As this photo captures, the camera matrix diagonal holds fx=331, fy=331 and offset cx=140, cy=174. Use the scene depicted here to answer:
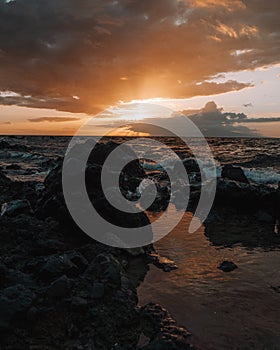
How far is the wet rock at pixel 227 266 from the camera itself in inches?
270

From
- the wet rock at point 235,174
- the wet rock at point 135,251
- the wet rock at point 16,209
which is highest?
the wet rock at point 235,174

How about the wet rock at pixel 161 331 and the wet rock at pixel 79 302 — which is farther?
the wet rock at pixel 79 302

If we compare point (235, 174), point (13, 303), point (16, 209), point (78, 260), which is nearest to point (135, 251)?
point (78, 260)

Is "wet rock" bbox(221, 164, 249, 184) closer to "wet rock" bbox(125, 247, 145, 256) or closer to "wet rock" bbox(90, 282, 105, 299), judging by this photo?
"wet rock" bbox(125, 247, 145, 256)

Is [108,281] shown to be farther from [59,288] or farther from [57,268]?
[57,268]

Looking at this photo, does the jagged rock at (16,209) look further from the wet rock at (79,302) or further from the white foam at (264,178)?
the white foam at (264,178)

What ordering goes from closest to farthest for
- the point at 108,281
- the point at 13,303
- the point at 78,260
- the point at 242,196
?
the point at 13,303
the point at 108,281
the point at 78,260
the point at 242,196

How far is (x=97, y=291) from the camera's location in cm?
526

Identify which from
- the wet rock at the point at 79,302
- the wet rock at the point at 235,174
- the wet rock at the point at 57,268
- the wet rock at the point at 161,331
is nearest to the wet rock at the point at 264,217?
the wet rock at the point at 235,174

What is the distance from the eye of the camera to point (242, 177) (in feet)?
52.1

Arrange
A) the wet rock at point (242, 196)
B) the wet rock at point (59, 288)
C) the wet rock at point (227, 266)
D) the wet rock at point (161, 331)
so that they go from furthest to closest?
the wet rock at point (242, 196), the wet rock at point (227, 266), the wet rock at point (59, 288), the wet rock at point (161, 331)

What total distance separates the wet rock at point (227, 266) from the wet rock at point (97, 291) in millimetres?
2776

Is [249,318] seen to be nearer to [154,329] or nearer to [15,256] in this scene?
[154,329]

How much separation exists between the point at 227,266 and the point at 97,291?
9.86ft
